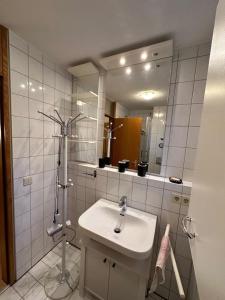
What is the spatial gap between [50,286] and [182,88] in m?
2.29

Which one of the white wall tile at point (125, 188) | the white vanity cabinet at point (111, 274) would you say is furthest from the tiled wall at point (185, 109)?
the white vanity cabinet at point (111, 274)

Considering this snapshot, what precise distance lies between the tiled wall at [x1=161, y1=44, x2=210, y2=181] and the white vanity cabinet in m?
0.81

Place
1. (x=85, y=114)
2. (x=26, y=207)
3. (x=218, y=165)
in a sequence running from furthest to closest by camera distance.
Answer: (x=85, y=114), (x=26, y=207), (x=218, y=165)

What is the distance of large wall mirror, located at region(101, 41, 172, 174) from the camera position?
4.23ft

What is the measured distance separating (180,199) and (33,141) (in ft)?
4.92

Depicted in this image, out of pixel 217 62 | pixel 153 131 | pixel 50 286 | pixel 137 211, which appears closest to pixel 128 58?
pixel 153 131

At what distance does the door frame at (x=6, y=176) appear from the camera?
112 cm

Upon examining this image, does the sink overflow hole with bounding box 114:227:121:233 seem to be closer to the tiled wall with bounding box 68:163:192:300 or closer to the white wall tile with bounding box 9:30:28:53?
the tiled wall with bounding box 68:163:192:300

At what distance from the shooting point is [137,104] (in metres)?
1.48

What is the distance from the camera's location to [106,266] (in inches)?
45.4

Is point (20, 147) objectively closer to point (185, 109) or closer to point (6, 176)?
point (6, 176)

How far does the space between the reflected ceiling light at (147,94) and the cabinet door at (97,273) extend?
1511 millimetres

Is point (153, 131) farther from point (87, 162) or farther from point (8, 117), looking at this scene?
point (8, 117)

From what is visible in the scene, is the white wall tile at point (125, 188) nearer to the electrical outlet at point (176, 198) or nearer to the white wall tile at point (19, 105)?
the electrical outlet at point (176, 198)
